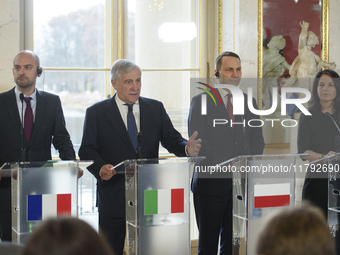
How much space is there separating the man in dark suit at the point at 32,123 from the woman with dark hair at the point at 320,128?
1.65 m

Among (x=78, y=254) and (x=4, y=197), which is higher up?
(x=78, y=254)

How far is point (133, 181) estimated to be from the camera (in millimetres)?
2148

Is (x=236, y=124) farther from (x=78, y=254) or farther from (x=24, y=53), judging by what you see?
(x=78, y=254)

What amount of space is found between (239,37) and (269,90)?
64cm

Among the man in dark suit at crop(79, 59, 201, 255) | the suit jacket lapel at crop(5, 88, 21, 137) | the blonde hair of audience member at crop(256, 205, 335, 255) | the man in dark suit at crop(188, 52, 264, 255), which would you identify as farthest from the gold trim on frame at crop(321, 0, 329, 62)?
the blonde hair of audience member at crop(256, 205, 335, 255)

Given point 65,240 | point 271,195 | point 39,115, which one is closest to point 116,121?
point 39,115

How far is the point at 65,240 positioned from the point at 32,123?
2185 millimetres

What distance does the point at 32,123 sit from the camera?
2.86m

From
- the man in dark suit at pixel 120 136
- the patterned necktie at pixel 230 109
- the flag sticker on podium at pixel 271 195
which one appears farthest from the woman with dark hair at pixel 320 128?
the man in dark suit at pixel 120 136

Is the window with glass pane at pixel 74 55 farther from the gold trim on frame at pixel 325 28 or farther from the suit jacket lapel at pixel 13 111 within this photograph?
the gold trim on frame at pixel 325 28

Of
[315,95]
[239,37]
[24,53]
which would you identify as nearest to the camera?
[24,53]

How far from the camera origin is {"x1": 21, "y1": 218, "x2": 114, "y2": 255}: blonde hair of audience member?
0.81 m

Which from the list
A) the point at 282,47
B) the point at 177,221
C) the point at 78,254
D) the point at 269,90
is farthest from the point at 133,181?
the point at 282,47

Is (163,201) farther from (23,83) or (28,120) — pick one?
(23,83)
